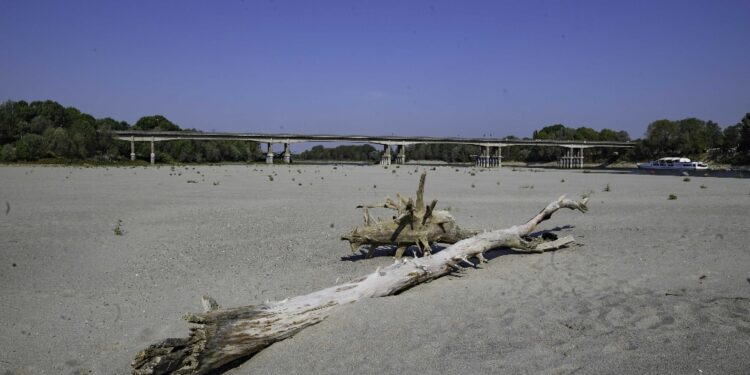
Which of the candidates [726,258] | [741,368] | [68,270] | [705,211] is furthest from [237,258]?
[705,211]

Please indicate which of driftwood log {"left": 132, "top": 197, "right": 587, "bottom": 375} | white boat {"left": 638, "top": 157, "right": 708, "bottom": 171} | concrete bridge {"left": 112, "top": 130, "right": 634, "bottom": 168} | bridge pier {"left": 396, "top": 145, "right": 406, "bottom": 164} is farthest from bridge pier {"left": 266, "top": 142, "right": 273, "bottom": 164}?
driftwood log {"left": 132, "top": 197, "right": 587, "bottom": 375}

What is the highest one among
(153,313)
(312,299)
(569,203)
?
(569,203)

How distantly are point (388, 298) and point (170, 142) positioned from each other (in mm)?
100237

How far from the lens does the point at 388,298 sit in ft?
22.4

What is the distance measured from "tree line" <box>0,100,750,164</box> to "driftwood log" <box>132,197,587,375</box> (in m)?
68.9

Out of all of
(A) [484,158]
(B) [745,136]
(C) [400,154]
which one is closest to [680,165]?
(B) [745,136]

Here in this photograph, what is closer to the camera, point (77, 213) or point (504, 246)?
point (504, 246)

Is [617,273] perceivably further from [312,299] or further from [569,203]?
[312,299]

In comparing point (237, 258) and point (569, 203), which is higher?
point (569, 203)

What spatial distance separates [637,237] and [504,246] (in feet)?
12.3

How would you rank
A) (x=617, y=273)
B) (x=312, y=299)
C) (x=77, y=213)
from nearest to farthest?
1. (x=312, y=299)
2. (x=617, y=273)
3. (x=77, y=213)

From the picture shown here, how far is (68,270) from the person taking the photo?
923 centimetres

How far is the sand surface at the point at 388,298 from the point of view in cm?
519

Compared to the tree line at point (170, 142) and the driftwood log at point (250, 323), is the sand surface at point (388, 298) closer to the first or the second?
the driftwood log at point (250, 323)
